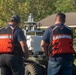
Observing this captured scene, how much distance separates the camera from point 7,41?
20.7 ft

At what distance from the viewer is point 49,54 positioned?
627 centimetres

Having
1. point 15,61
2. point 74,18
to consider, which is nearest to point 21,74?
point 15,61

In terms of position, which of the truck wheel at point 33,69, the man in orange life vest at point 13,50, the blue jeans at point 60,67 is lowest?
the truck wheel at point 33,69

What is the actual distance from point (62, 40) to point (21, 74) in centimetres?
99

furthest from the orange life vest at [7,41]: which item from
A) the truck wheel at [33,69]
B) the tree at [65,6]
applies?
the tree at [65,6]

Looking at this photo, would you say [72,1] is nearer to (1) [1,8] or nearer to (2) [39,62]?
(1) [1,8]

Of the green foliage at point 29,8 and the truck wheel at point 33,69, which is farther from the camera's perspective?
the green foliage at point 29,8

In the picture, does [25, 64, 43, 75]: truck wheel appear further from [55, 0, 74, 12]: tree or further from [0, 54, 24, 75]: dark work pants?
[55, 0, 74, 12]: tree

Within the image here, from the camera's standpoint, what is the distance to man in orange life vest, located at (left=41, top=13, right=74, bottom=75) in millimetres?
6141

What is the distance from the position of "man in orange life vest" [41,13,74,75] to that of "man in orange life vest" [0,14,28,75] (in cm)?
43

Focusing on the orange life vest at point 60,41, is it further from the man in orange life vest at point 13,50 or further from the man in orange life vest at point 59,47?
the man in orange life vest at point 13,50

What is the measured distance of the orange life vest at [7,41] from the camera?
6266 mm

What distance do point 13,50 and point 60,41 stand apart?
2.85 ft

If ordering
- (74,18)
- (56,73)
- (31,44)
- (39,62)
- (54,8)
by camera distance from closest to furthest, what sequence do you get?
(56,73), (39,62), (31,44), (74,18), (54,8)
